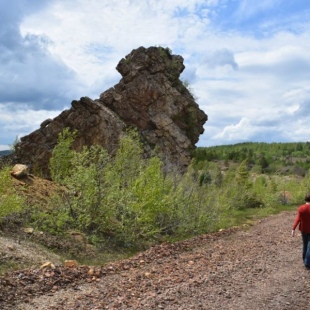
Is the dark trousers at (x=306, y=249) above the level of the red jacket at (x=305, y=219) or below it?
below

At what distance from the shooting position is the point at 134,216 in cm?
2080

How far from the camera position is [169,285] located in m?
10.8

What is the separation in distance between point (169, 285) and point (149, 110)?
37459mm

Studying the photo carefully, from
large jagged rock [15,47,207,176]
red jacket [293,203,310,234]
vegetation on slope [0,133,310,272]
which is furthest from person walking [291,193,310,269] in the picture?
large jagged rock [15,47,207,176]

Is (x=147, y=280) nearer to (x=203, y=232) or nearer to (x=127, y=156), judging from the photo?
(x=203, y=232)

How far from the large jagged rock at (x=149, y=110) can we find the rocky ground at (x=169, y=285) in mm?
27059

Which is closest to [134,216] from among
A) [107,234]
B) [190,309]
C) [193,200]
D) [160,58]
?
[107,234]

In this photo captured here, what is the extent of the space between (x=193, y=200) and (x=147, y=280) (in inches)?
573

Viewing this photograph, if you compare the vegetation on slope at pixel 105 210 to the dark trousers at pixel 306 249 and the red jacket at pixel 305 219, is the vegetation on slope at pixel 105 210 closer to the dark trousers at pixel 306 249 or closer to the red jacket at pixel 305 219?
the dark trousers at pixel 306 249

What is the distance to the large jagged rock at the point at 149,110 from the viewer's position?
41.0 m

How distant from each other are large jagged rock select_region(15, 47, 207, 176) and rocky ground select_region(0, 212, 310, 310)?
27059mm

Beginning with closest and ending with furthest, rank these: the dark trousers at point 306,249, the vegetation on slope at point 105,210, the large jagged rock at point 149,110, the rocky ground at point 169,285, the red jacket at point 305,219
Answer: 1. the rocky ground at point 169,285
2. the dark trousers at point 306,249
3. the red jacket at point 305,219
4. the vegetation on slope at point 105,210
5. the large jagged rock at point 149,110

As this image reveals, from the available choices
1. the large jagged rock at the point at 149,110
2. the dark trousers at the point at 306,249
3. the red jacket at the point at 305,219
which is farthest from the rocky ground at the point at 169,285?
the large jagged rock at the point at 149,110

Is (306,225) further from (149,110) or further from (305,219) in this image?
(149,110)
